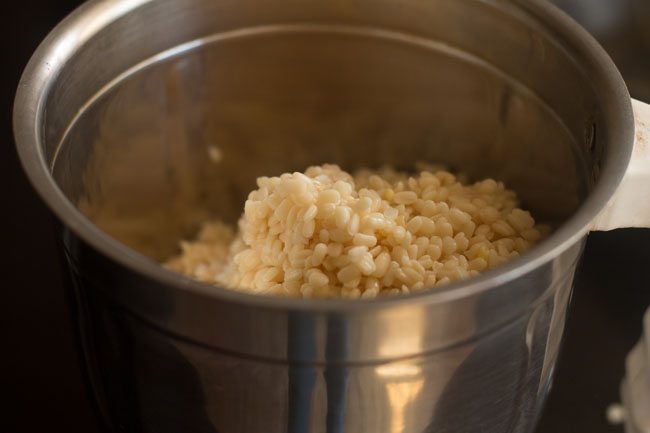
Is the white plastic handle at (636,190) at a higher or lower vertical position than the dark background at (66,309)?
higher

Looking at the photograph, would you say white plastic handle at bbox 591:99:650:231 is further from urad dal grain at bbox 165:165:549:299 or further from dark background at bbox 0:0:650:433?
dark background at bbox 0:0:650:433

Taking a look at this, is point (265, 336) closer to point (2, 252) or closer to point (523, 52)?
point (523, 52)

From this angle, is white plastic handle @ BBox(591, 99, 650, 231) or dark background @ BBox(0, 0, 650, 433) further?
dark background @ BBox(0, 0, 650, 433)

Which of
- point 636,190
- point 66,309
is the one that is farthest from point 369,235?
point 66,309

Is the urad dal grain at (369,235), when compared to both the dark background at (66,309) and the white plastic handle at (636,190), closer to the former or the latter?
the white plastic handle at (636,190)

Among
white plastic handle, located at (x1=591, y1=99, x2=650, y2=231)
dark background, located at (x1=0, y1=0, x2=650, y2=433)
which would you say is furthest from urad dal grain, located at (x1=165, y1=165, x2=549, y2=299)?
dark background, located at (x1=0, y1=0, x2=650, y2=433)

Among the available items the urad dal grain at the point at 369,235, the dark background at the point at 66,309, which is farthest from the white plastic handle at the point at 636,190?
the dark background at the point at 66,309

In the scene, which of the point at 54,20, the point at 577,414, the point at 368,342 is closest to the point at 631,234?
the point at 577,414
